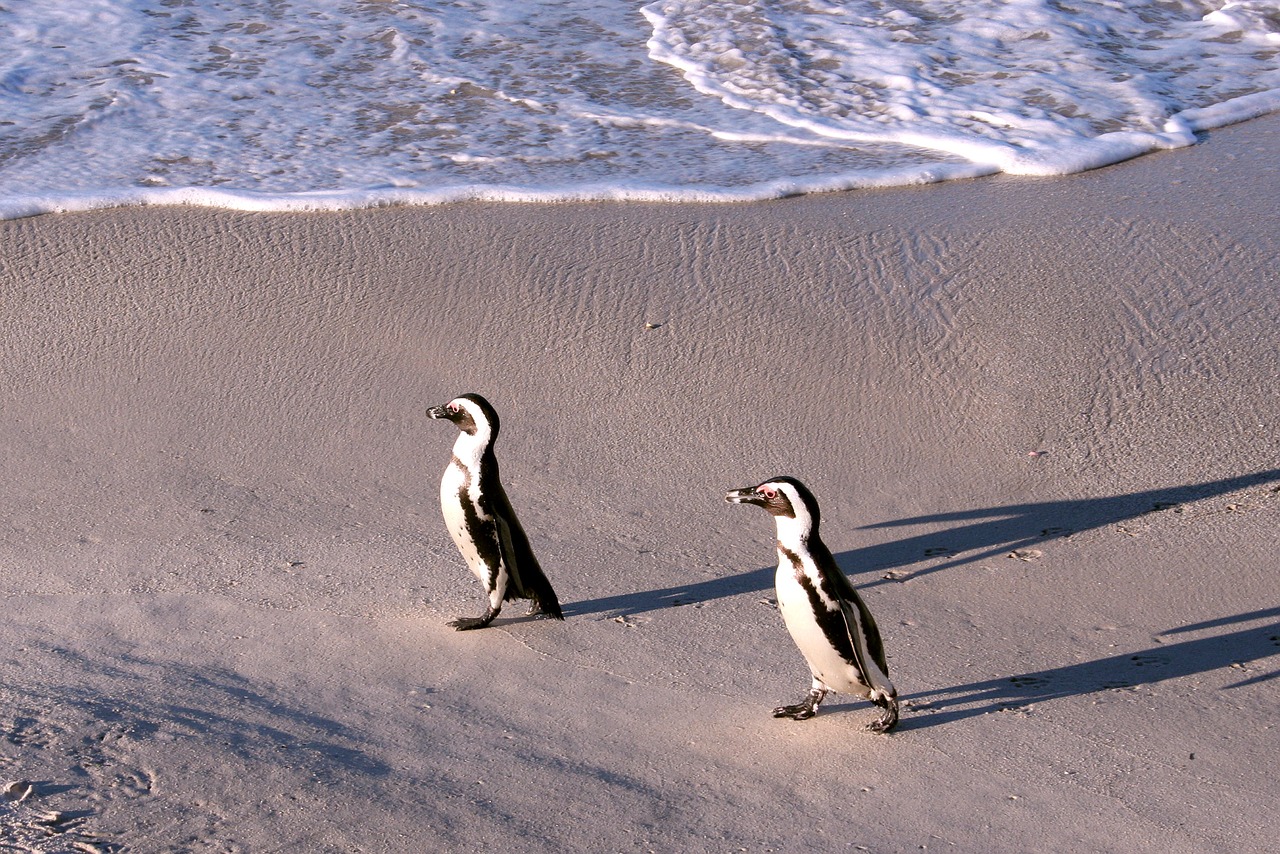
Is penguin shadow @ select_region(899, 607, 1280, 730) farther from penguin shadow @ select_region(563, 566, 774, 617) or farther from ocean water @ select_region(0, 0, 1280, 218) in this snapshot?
ocean water @ select_region(0, 0, 1280, 218)

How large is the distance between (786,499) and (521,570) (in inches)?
35.7

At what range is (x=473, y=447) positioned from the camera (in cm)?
400

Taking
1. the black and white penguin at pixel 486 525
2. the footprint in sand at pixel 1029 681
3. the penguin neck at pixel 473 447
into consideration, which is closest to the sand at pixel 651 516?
the footprint in sand at pixel 1029 681

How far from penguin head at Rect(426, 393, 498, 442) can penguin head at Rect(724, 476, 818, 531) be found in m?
0.86

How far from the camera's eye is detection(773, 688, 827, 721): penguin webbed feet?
3479 mm

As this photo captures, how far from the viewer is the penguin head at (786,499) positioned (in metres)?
3.41

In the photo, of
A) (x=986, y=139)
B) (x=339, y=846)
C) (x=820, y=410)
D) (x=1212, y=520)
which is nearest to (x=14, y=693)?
(x=339, y=846)

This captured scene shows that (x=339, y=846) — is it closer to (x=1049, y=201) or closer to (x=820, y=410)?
(x=820, y=410)

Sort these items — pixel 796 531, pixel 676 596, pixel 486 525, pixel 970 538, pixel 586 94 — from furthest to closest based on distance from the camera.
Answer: pixel 586 94 < pixel 970 538 < pixel 676 596 < pixel 486 525 < pixel 796 531

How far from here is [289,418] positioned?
5156mm

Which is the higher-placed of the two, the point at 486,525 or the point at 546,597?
the point at 486,525

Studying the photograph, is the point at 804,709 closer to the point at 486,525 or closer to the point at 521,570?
the point at 521,570

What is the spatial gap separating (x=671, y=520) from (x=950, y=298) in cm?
183

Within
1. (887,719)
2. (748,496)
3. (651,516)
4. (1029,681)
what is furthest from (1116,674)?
(651,516)
